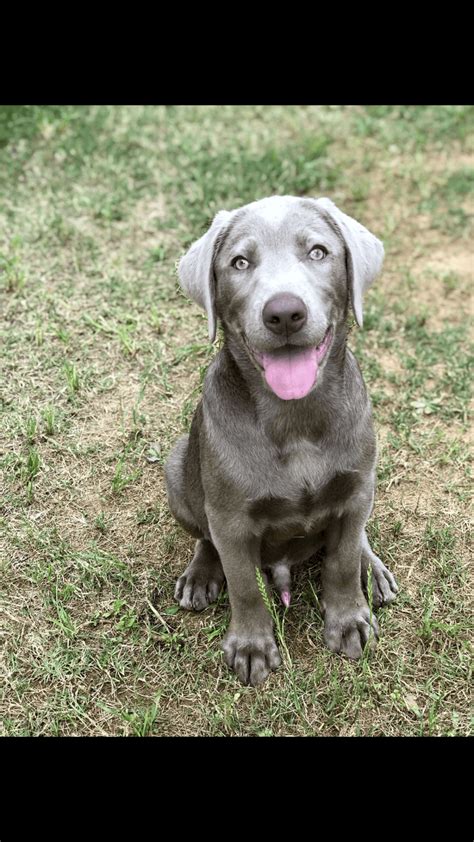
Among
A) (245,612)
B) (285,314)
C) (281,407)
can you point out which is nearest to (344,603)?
(245,612)

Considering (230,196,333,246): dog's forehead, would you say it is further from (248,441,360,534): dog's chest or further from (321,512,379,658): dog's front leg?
(321,512,379,658): dog's front leg

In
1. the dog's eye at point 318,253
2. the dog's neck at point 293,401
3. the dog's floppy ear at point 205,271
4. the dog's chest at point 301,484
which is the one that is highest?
the dog's eye at point 318,253

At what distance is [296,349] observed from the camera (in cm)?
320

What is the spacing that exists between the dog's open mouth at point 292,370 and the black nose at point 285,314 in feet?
0.46

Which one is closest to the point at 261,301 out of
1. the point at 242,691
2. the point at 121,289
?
the point at 242,691

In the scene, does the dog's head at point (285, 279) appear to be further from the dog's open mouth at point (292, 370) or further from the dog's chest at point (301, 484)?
the dog's chest at point (301, 484)

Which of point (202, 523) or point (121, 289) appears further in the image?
point (121, 289)

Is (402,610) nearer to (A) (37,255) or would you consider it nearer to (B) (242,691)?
(B) (242,691)

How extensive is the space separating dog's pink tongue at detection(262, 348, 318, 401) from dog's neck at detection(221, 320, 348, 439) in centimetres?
17

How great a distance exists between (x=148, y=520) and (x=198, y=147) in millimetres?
3703

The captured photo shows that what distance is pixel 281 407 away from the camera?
3.42 m

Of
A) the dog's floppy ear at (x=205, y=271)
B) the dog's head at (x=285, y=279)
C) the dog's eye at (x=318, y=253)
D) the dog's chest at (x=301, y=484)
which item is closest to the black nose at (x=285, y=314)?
the dog's head at (x=285, y=279)

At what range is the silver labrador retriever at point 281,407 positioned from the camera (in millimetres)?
3205

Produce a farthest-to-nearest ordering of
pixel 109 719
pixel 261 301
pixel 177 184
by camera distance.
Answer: pixel 177 184 → pixel 109 719 → pixel 261 301
